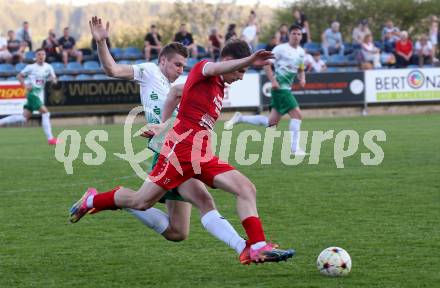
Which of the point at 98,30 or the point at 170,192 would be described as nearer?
the point at 170,192

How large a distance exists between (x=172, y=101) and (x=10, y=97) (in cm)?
1952

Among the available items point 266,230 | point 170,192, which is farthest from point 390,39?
point 170,192

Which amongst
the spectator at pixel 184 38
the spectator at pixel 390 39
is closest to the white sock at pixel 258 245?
the spectator at pixel 184 38

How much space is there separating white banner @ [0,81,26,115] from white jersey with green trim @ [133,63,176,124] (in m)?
18.4

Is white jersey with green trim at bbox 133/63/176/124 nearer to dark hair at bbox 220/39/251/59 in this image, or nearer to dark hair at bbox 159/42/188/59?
dark hair at bbox 159/42/188/59

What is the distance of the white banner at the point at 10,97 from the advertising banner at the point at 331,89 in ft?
26.9

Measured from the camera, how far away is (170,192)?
23.5 ft

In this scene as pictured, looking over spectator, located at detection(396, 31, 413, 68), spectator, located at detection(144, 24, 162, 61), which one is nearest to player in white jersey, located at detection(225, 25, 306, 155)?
spectator, located at detection(144, 24, 162, 61)

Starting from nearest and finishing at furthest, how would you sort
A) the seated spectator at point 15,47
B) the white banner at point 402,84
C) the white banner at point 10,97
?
1. the white banner at point 10,97
2. the seated spectator at point 15,47
3. the white banner at point 402,84

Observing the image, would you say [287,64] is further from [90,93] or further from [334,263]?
[90,93]

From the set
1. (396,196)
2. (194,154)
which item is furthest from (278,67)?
(194,154)

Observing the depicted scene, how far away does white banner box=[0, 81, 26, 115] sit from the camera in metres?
26.1

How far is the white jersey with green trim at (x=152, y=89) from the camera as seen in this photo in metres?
8.23

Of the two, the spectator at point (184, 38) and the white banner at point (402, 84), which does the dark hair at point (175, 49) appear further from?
the white banner at point (402, 84)
